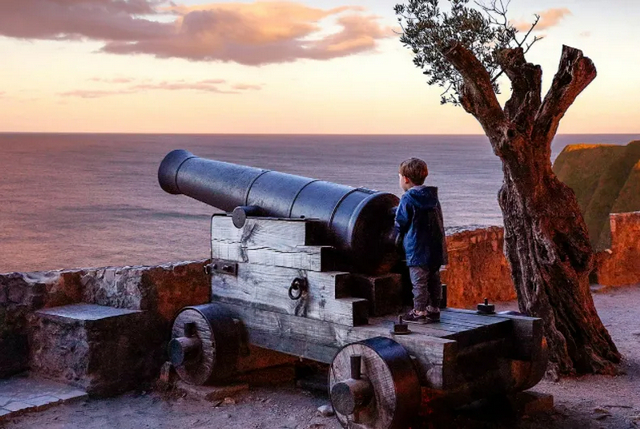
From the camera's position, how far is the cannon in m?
4.86

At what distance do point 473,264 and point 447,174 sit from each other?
74.9 m

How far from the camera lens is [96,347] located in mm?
6293

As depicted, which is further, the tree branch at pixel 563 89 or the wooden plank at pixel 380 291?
the tree branch at pixel 563 89

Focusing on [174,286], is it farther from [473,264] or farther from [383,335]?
[473,264]

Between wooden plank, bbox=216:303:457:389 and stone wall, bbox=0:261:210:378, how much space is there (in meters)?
0.61

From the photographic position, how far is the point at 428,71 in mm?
8406

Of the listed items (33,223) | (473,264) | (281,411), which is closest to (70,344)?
(281,411)

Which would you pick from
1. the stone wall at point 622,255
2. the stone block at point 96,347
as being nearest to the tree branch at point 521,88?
the stone block at point 96,347

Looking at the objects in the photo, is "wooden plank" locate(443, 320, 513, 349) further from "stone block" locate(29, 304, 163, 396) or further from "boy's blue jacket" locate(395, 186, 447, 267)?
"stone block" locate(29, 304, 163, 396)

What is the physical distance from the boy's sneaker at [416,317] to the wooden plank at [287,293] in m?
0.27

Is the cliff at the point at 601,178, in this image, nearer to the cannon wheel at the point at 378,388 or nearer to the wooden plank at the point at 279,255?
the wooden plank at the point at 279,255

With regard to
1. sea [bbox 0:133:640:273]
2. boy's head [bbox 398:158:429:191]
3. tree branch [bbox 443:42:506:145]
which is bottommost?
sea [bbox 0:133:640:273]

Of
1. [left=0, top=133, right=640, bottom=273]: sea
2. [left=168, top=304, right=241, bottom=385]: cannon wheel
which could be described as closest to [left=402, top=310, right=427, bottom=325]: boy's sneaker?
[left=168, top=304, right=241, bottom=385]: cannon wheel

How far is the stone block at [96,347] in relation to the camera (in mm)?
6305
